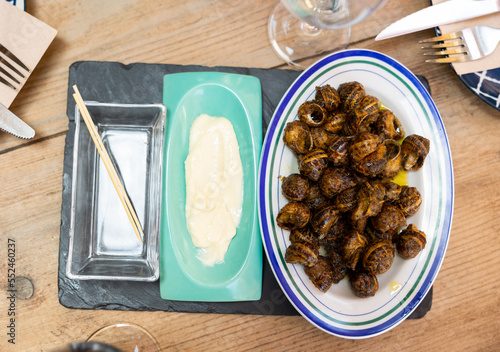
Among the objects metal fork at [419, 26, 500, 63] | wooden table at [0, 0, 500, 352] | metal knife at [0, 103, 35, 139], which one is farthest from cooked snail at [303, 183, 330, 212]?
metal knife at [0, 103, 35, 139]

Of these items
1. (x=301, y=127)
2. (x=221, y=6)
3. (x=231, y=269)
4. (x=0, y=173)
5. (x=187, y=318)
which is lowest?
(x=187, y=318)

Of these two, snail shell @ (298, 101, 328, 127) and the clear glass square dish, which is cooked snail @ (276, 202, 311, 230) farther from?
the clear glass square dish

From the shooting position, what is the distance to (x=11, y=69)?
1.18m

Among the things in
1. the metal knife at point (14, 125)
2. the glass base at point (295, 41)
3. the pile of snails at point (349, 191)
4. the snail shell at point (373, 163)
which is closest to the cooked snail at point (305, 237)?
the pile of snails at point (349, 191)

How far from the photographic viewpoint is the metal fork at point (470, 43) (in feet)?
3.90

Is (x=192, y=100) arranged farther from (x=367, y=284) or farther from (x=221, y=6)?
(x=367, y=284)

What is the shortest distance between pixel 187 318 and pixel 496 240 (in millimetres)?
1028

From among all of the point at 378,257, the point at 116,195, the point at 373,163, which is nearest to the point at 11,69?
the point at 116,195

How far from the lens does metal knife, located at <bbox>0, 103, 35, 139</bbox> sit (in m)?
1.17

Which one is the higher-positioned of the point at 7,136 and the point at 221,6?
the point at 221,6

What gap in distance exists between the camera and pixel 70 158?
1.24 metres

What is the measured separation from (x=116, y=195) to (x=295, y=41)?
29.7 inches

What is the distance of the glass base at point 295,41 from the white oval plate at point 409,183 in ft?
0.36

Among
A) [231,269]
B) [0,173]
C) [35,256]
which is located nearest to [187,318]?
[231,269]
